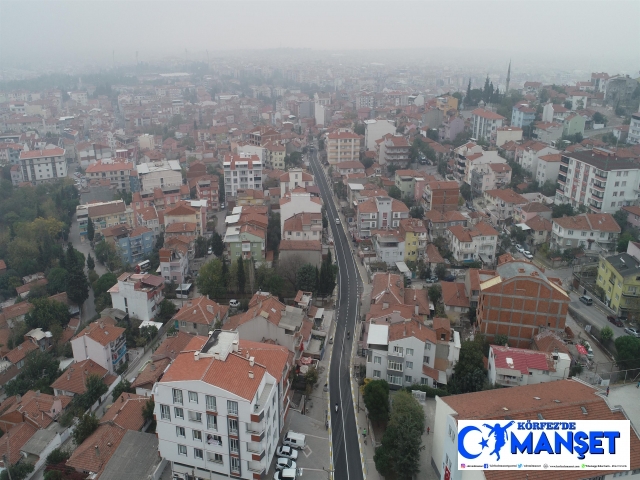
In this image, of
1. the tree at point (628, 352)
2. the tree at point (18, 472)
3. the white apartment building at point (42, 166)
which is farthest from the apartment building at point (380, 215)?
the white apartment building at point (42, 166)

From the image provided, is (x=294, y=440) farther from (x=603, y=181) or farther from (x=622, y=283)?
(x=603, y=181)

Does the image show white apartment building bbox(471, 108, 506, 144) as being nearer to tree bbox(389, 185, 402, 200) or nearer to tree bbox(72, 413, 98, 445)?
tree bbox(389, 185, 402, 200)

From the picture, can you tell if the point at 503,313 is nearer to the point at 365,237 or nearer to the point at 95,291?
the point at 365,237

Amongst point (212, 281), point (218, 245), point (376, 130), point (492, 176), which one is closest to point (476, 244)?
point (492, 176)

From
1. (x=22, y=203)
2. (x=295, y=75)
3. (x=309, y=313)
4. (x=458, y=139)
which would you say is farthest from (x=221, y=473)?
(x=295, y=75)

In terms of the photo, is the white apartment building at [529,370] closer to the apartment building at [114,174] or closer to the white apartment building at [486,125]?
the white apartment building at [486,125]

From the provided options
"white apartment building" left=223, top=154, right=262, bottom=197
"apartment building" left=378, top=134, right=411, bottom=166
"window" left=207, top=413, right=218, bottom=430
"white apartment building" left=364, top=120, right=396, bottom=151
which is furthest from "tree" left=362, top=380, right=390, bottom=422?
"white apartment building" left=364, top=120, right=396, bottom=151

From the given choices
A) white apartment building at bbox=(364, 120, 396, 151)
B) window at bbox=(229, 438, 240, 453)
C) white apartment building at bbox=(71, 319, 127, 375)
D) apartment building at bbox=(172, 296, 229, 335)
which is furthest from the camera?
white apartment building at bbox=(364, 120, 396, 151)
